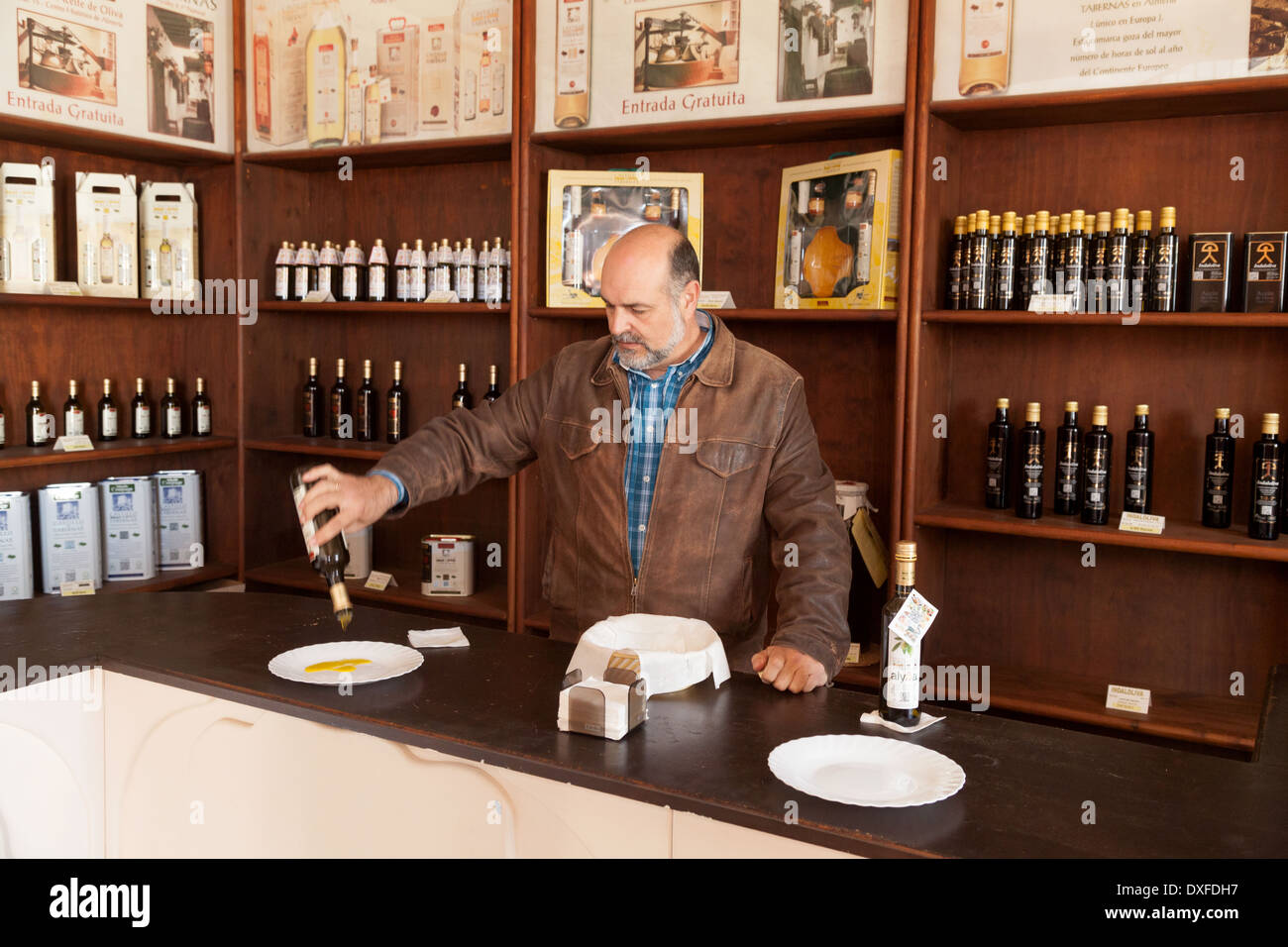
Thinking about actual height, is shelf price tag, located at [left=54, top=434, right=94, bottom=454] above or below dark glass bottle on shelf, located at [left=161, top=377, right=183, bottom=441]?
below

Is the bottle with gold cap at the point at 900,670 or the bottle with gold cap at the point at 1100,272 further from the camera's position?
the bottle with gold cap at the point at 1100,272

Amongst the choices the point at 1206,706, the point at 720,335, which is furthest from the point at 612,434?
the point at 1206,706

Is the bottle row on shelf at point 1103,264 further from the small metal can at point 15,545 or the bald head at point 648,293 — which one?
the small metal can at point 15,545

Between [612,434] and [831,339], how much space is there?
1.14 meters

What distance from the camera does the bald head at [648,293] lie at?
2260mm

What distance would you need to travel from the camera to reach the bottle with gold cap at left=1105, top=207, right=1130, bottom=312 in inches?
106

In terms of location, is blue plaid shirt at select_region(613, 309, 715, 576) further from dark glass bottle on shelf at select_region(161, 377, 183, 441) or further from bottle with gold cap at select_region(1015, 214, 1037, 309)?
dark glass bottle on shelf at select_region(161, 377, 183, 441)

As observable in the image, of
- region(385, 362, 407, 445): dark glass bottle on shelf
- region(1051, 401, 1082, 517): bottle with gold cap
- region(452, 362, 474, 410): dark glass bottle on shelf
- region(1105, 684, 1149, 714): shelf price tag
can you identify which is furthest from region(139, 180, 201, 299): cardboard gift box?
region(1105, 684, 1149, 714): shelf price tag

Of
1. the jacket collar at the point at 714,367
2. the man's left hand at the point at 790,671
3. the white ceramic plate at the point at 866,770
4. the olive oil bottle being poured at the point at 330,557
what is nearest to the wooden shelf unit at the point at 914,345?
the jacket collar at the point at 714,367

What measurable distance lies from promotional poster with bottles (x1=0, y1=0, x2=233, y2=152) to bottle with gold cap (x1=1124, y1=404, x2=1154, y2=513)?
3048mm

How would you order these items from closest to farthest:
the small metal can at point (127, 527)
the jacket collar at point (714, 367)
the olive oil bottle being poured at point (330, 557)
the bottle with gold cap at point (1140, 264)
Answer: the olive oil bottle being poured at point (330, 557), the jacket collar at point (714, 367), the bottle with gold cap at point (1140, 264), the small metal can at point (127, 527)

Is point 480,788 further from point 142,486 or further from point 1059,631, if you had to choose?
point 142,486

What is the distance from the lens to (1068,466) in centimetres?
285

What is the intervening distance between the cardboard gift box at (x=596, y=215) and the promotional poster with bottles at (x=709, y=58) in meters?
0.17
